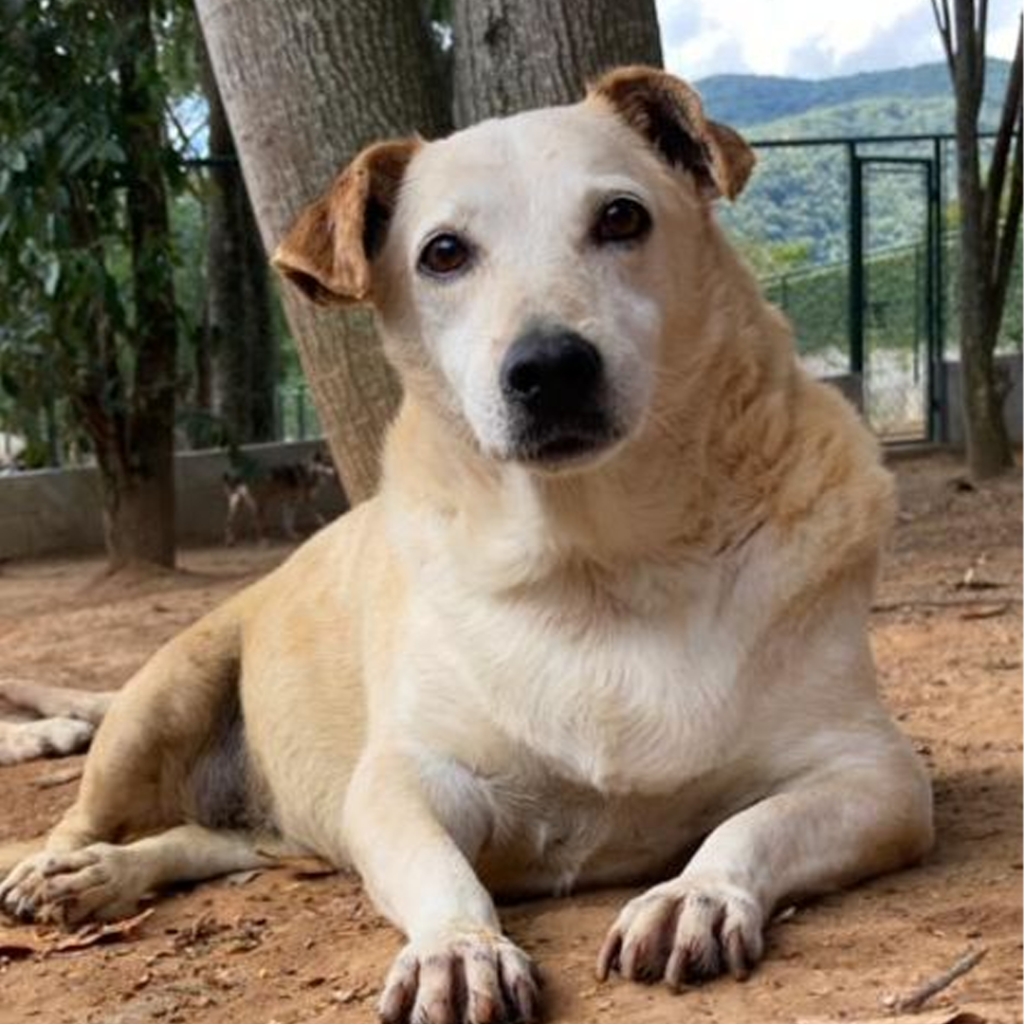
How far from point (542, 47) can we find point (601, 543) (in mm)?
2188

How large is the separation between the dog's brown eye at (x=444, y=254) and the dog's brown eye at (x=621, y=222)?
0.24 metres

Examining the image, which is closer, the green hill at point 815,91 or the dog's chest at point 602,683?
the dog's chest at point 602,683

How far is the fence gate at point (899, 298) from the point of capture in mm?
14742

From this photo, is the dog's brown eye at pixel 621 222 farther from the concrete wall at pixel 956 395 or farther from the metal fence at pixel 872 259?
the concrete wall at pixel 956 395

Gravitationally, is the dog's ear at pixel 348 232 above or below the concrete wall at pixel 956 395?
above

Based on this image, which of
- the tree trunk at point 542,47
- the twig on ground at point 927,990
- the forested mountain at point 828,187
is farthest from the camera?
the forested mountain at point 828,187

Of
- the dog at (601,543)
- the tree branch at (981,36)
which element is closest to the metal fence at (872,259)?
the tree branch at (981,36)

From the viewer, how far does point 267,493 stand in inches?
487

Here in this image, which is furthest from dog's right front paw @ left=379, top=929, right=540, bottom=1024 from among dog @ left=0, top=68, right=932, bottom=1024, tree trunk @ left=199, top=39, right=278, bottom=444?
tree trunk @ left=199, top=39, right=278, bottom=444

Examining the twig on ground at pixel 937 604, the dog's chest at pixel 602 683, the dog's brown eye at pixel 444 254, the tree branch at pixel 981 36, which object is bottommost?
the twig on ground at pixel 937 604

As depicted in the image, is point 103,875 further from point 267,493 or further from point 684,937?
point 267,493

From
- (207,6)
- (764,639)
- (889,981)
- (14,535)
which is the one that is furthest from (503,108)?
(14,535)

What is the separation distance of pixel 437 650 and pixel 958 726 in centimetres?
177

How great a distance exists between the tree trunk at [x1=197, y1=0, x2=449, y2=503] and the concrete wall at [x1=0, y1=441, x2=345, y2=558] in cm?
696
